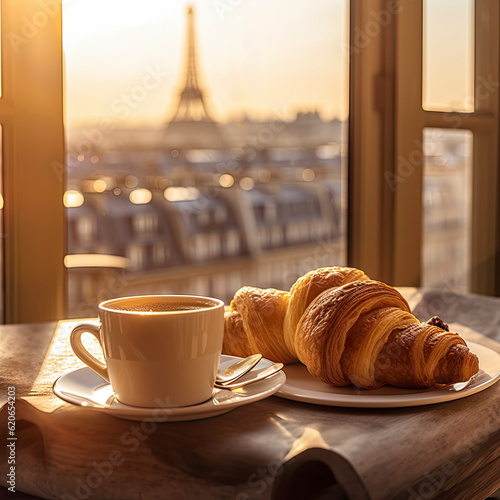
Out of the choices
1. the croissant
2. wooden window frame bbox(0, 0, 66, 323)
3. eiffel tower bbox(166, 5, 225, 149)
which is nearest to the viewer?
the croissant

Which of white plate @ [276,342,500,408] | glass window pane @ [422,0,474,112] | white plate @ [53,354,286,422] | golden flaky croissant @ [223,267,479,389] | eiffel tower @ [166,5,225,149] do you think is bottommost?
white plate @ [276,342,500,408]

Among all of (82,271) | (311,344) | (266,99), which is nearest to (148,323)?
(311,344)

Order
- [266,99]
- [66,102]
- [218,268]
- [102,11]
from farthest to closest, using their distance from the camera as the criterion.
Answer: [218,268] < [266,99] < [102,11] < [66,102]

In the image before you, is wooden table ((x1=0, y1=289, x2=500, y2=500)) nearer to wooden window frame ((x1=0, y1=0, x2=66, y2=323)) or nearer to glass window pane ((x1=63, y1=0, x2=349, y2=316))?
wooden window frame ((x1=0, y1=0, x2=66, y2=323))

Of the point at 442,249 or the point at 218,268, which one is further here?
the point at 218,268

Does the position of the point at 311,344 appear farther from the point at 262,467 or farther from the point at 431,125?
the point at 431,125

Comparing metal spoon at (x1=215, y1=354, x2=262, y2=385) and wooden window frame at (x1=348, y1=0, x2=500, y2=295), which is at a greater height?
wooden window frame at (x1=348, y1=0, x2=500, y2=295)

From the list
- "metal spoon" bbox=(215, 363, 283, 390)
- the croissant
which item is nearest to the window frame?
the croissant
